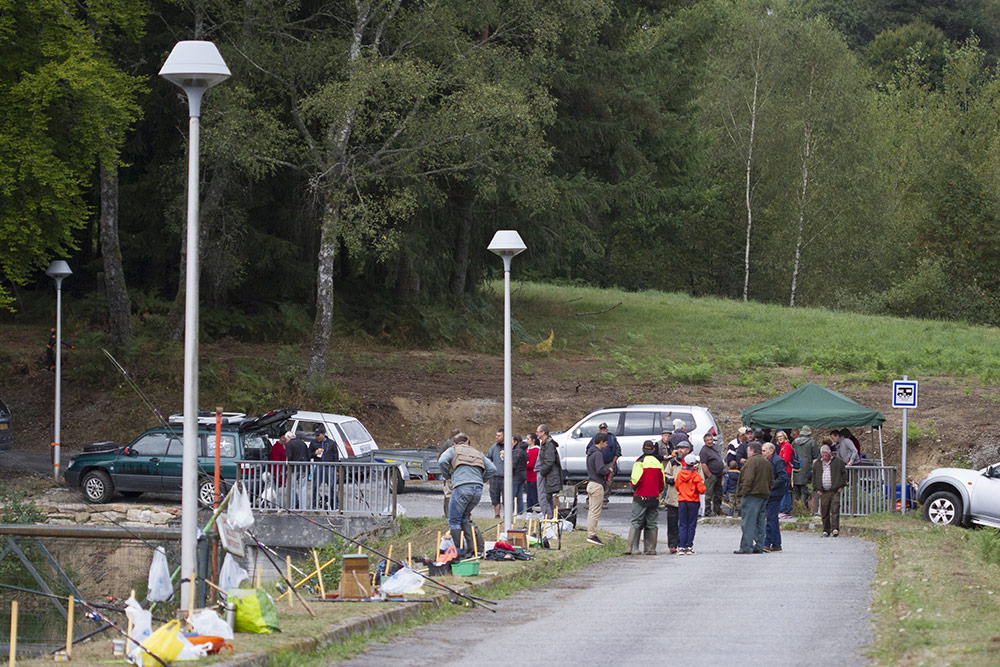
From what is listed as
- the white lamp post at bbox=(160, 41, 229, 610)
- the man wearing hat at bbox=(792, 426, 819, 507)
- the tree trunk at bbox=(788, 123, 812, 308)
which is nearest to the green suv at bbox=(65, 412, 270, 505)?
the man wearing hat at bbox=(792, 426, 819, 507)

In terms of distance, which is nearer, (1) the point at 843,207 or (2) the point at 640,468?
(2) the point at 640,468

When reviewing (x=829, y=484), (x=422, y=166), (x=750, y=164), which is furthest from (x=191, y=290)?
(x=750, y=164)

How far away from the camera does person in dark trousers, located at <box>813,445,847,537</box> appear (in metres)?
21.2

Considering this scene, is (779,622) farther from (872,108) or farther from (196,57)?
(872,108)

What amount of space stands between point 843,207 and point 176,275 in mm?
37546

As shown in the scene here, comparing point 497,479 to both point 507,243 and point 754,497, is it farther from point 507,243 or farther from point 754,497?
point 754,497

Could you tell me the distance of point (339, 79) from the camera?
32.8 meters

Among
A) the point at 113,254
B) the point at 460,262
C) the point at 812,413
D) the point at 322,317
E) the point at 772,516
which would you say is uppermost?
the point at 460,262

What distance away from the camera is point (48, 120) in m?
29.9

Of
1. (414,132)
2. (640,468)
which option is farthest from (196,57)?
(414,132)

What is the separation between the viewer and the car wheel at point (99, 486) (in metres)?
24.8

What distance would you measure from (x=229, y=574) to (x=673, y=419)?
17165 mm

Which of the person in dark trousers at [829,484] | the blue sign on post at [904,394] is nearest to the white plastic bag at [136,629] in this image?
the person in dark trousers at [829,484]

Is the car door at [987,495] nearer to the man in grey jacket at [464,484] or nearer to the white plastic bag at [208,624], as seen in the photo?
the man in grey jacket at [464,484]
